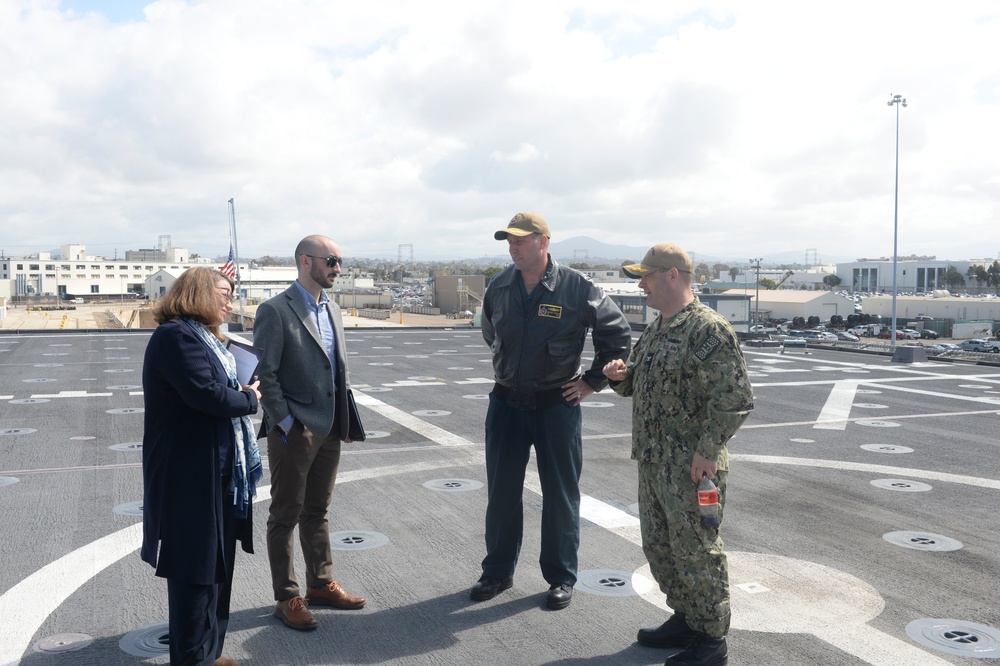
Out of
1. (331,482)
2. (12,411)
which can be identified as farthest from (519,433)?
(12,411)

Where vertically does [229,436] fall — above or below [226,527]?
above

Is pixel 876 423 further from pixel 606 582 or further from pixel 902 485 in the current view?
pixel 606 582

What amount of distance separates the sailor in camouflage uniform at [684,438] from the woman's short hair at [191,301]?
1.99 metres

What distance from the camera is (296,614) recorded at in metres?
4.12

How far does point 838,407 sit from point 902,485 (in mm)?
5678

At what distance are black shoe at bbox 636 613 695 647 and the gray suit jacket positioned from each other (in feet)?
6.14

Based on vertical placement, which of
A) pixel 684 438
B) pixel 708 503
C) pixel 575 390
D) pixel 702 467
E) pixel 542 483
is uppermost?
pixel 575 390

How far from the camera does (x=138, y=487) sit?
23.0 ft

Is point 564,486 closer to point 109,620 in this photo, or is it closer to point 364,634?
point 364,634

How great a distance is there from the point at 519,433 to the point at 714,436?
1266 mm

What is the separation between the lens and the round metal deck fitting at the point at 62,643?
384cm

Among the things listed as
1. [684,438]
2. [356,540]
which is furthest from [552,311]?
[356,540]

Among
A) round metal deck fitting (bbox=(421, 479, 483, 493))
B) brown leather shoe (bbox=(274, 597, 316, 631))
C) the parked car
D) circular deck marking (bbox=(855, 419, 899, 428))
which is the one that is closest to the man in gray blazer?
brown leather shoe (bbox=(274, 597, 316, 631))

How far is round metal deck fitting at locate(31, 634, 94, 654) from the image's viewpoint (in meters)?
3.84
